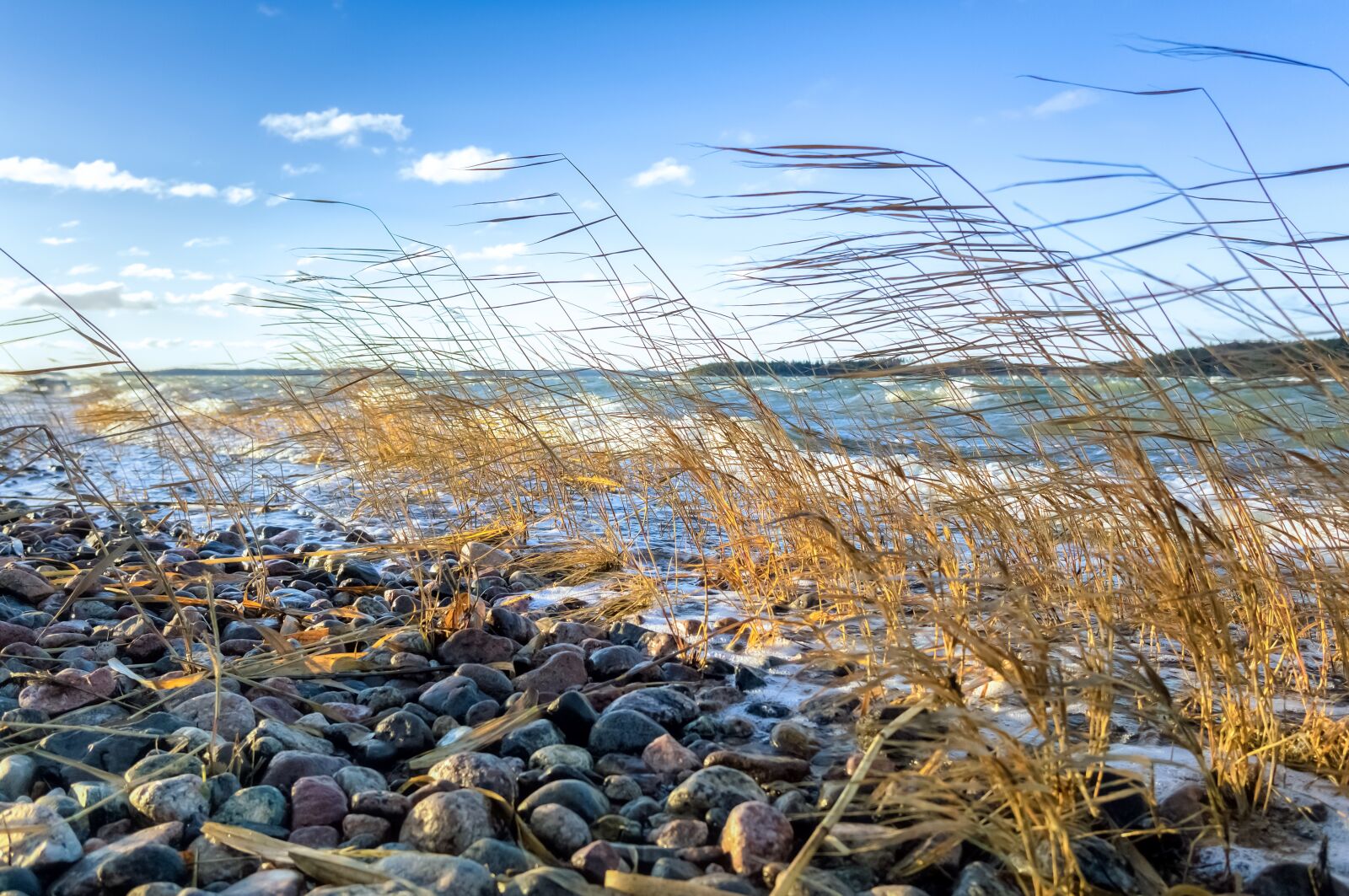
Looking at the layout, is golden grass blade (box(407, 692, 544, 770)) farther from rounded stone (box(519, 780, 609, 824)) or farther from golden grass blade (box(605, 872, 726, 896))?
golden grass blade (box(605, 872, 726, 896))

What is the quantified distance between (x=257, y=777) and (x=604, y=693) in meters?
0.61

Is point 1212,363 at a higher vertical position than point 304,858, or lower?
higher

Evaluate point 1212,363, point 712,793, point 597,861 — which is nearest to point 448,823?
point 597,861

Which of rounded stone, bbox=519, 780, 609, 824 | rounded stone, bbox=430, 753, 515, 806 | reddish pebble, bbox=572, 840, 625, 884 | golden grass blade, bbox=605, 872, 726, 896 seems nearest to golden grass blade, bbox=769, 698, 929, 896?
golden grass blade, bbox=605, 872, 726, 896

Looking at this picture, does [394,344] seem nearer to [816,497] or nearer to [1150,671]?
[816,497]

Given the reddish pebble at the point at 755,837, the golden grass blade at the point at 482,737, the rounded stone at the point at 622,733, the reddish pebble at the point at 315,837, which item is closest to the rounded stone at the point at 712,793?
the reddish pebble at the point at 755,837

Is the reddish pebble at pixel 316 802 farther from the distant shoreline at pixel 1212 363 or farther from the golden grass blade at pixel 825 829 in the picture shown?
the distant shoreline at pixel 1212 363

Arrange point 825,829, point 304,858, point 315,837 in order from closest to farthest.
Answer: point 825,829, point 304,858, point 315,837

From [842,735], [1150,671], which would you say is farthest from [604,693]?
[1150,671]

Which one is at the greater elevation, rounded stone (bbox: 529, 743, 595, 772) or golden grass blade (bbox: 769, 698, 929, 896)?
golden grass blade (bbox: 769, 698, 929, 896)

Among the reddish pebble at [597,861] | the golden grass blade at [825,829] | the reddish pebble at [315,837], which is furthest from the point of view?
the reddish pebble at [315,837]

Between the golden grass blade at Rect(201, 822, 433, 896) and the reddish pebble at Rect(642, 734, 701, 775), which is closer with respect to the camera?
the golden grass blade at Rect(201, 822, 433, 896)

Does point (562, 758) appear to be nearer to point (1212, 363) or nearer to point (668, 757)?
point (668, 757)

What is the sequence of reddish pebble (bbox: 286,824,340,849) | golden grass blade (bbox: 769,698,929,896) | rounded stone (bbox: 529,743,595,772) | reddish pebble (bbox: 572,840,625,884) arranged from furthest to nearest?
rounded stone (bbox: 529,743,595,772)
reddish pebble (bbox: 286,824,340,849)
reddish pebble (bbox: 572,840,625,884)
golden grass blade (bbox: 769,698,929,896)
